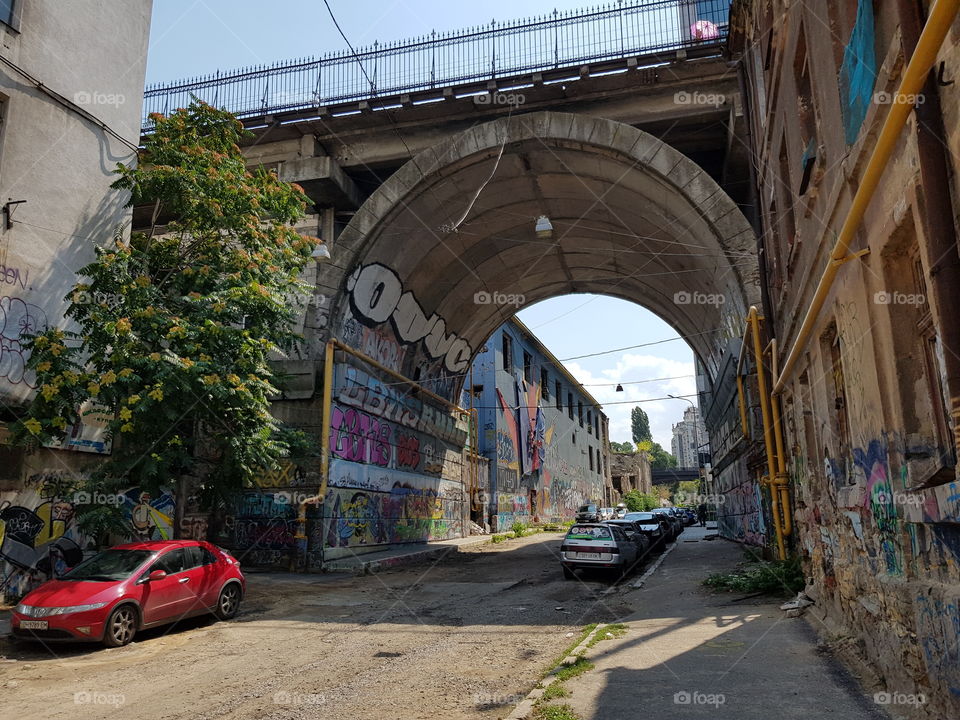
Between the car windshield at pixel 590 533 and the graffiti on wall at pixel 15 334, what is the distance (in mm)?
11969

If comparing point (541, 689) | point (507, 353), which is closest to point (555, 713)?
point (541, 689)

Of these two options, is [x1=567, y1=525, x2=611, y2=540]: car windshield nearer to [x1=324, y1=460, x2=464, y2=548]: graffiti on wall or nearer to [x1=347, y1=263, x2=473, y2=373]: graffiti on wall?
[x1=324, y1=460, x2=464, y2=548]: graffiti on wall

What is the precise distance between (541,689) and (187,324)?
8.51m

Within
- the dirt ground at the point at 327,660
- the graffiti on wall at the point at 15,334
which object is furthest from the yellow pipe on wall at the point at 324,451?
the graffiti on wall at the point at 15,334

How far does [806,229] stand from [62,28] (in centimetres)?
1509

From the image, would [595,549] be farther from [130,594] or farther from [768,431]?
[130,594]

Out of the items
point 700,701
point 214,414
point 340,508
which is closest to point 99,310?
point 214,414

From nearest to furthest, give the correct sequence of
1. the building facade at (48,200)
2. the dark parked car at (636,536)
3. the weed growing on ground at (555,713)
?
the weed growing on ground at (555,713) < the building facade at (48,200) < the dark parked car at (636,536)

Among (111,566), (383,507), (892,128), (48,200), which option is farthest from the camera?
(383,507)

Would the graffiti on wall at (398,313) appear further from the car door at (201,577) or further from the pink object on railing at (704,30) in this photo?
the pink object on railing at (704,30)

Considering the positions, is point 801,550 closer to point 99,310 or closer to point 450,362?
point 99,310

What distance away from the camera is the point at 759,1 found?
41.4 ft

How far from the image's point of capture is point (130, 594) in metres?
9.53

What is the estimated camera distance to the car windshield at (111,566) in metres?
9.73
